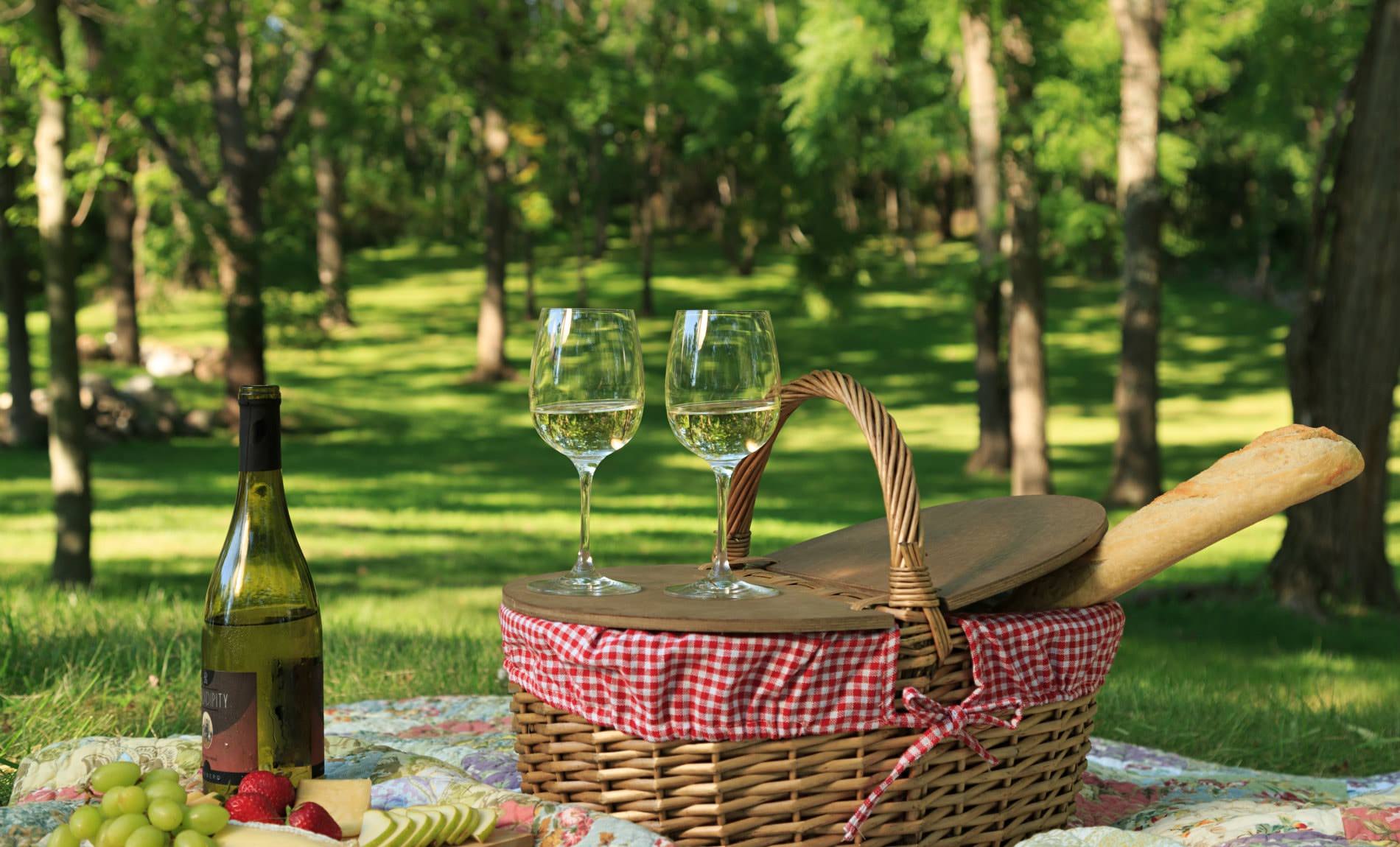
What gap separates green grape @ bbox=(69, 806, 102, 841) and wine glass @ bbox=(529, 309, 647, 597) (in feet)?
2.95

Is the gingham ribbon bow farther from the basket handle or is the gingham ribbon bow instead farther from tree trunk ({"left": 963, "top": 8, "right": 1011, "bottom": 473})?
tree trunk ({"left": 963, "top": 8, "right": 1011, "bottom": 473})

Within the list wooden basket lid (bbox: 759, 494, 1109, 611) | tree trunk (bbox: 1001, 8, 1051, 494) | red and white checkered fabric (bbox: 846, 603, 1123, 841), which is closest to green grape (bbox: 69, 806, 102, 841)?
red and white checkered fabric (bbox: 846, 603, 1123, 841)

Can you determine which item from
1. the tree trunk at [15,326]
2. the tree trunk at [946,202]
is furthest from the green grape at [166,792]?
the tree trunk at [946,202]

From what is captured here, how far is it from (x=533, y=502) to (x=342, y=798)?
44.9ft

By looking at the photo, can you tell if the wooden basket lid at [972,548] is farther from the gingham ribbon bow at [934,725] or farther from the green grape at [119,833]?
the green grape at [119,833]

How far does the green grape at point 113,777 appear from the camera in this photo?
2.09 metres

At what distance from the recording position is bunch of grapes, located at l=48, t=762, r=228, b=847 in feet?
6.13

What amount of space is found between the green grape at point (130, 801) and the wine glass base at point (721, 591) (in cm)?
96

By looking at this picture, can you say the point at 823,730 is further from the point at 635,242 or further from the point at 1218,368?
the point at 635,242

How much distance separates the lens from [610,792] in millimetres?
2424

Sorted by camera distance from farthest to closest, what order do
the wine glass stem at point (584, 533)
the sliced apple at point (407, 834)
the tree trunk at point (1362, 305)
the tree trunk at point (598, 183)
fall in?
the tree trunk at point (598, 183), the tree trunk at point (1362, 305), the wine glass stem at point (584, 533), the sliced apple at point (407, 834)

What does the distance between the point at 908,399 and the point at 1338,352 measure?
20406 millimetres

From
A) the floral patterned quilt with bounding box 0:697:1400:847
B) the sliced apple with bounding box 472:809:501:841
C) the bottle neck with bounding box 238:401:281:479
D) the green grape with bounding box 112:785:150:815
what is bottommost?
the floral patterned quilt with bounding box 0:697:1400:847

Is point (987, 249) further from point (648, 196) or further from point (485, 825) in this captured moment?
point (648, 196)
